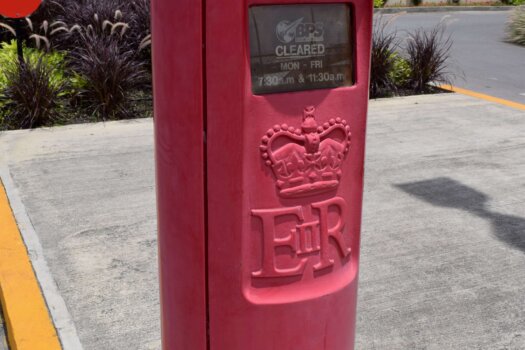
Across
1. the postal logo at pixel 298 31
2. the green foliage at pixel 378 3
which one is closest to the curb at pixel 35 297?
the postal logo at pixel 298 31

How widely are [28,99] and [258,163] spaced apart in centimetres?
592

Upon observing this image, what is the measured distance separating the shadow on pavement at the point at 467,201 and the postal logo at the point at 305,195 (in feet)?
9.62

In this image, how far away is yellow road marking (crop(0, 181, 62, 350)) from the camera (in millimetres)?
3475

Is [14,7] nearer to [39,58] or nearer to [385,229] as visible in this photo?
[39,58]

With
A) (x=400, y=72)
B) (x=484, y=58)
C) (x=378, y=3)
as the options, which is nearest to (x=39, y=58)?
(x=400, y=72)

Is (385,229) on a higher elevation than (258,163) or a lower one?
lower

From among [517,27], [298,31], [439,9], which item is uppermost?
[439,9]

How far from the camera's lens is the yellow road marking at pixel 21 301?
3475 mm

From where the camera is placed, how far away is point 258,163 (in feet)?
6.66

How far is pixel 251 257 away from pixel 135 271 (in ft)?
7.55

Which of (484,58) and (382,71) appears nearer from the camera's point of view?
(382,71)

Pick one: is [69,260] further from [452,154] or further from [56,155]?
[452,154]

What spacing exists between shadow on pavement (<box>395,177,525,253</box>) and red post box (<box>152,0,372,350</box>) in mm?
2940

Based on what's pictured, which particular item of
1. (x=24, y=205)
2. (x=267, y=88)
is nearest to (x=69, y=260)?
(x=24, y=205)
